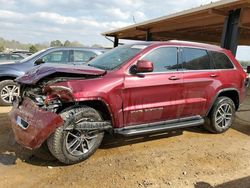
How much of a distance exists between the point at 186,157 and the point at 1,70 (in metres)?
5.96

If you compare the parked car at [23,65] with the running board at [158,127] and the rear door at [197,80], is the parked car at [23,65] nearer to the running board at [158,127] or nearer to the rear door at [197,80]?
the rear door at [197,80]

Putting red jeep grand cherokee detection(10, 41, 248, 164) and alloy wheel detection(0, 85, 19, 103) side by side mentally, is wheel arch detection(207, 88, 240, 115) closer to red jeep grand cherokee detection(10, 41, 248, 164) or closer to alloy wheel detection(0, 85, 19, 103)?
red jeep grand cherokee detection(10, 41, 248, 164)

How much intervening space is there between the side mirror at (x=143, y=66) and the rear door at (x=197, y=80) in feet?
3.24

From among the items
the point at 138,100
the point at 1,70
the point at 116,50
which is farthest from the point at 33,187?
the point at 1,70

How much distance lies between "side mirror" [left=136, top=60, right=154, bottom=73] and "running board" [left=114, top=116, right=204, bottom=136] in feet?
3.11

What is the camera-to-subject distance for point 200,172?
4.26 meters

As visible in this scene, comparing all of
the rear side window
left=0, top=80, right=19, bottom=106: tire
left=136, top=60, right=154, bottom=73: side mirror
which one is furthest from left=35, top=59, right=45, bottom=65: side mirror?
the rear side window

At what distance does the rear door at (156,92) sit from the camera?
476cm

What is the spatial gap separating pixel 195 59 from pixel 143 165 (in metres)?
2.45

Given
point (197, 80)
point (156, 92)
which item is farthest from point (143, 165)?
point (197, 80)

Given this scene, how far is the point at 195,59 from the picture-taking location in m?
5.71

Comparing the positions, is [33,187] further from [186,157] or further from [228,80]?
[228,80]

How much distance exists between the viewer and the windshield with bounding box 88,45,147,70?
4.97 m

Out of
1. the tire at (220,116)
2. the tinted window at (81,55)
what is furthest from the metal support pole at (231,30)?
the tinted window at (81,55)
